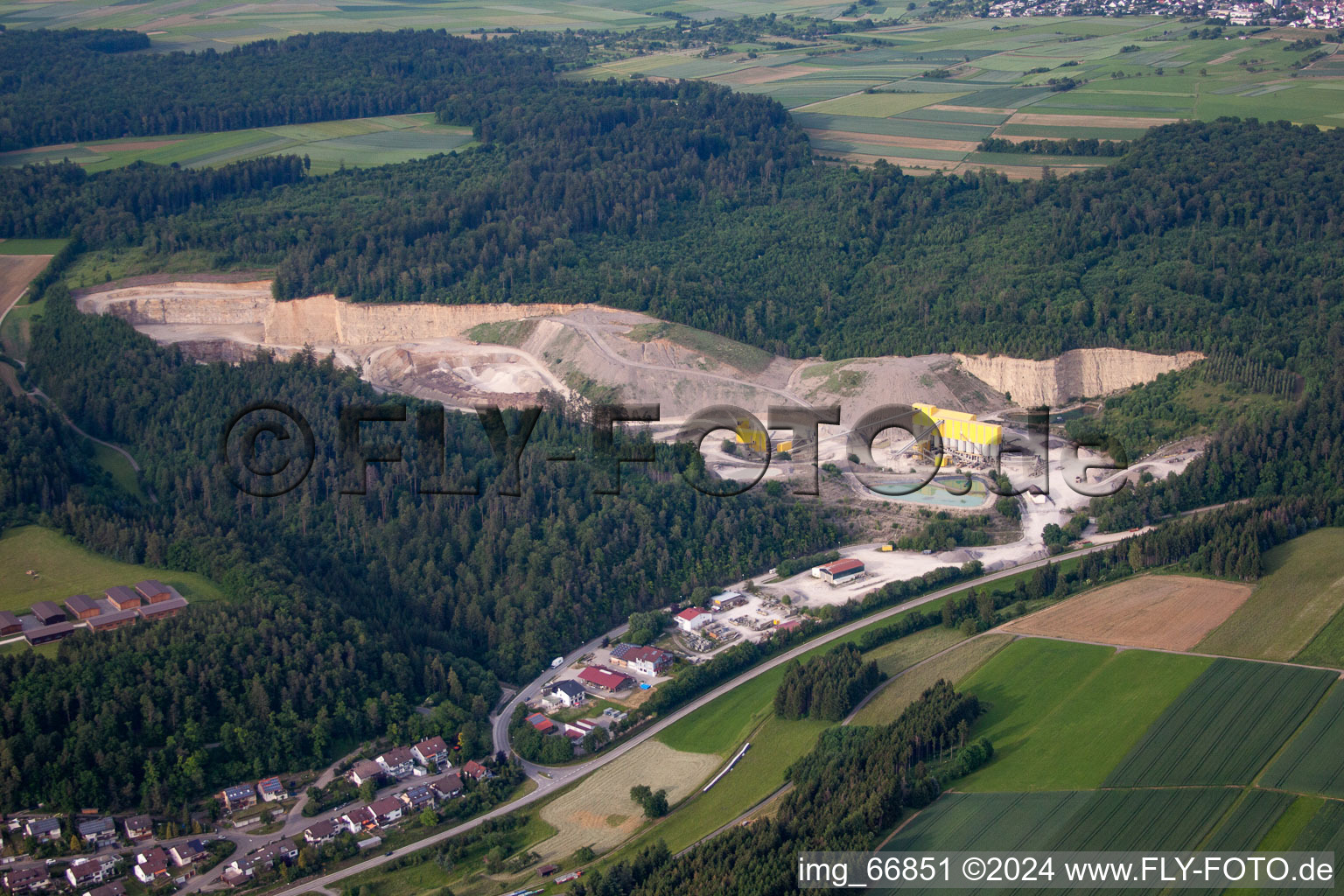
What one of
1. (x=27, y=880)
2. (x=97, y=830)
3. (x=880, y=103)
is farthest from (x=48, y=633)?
(x=880, y=103)

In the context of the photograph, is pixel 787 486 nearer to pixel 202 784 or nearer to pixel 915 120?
pixel 202 784

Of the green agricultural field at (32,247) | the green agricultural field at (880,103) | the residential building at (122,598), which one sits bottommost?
the residential building at (122,598)

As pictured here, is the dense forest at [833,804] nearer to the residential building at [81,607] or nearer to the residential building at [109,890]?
the residential building at [109,890]

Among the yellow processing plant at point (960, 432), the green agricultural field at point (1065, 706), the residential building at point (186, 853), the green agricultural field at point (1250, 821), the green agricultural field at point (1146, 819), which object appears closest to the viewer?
the green agricultural field at point (1250, 821)

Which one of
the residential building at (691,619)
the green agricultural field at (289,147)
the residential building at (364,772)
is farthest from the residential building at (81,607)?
the green agricultural field at (289,147)

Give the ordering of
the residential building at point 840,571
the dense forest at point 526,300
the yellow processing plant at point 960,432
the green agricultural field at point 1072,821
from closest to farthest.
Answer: the green agricultural field at point 1072,821 → the dense forest at point 526,300 → the residential building at point 840,571 → the yellow processing plant at point 960,432

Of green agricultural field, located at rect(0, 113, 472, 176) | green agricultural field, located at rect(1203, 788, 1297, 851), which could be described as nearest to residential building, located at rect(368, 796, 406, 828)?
green agricultural field, located at rect(1203, 788, 1297, 851)
